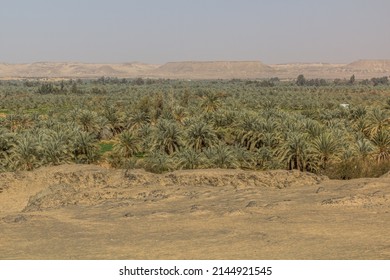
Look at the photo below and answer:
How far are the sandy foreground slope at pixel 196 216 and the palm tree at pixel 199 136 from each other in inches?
699

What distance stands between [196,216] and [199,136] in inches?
978

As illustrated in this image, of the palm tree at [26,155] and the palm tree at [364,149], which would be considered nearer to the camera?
the palm tree at [26,155]

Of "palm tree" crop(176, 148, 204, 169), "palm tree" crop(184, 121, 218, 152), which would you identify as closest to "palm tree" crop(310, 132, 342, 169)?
"palm tree" crop(176, 148, 204, 169)

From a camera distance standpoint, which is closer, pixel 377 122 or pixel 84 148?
pixel 84 148

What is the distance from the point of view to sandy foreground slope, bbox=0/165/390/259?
38.2 ft

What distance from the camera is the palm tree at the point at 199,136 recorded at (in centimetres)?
3972

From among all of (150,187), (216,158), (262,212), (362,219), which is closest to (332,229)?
(362,219)

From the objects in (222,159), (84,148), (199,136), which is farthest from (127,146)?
(222,159)

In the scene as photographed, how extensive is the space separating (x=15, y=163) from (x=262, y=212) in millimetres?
20479

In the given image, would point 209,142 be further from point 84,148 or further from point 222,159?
point 84,148

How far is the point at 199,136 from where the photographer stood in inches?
1566

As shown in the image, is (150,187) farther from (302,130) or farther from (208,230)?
(302,130)

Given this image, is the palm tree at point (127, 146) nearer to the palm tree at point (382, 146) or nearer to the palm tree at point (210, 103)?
the palm tree at point (210, 103)

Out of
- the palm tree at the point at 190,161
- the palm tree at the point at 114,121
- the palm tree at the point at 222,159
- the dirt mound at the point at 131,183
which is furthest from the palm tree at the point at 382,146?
the palm tree at the point at 114,121
